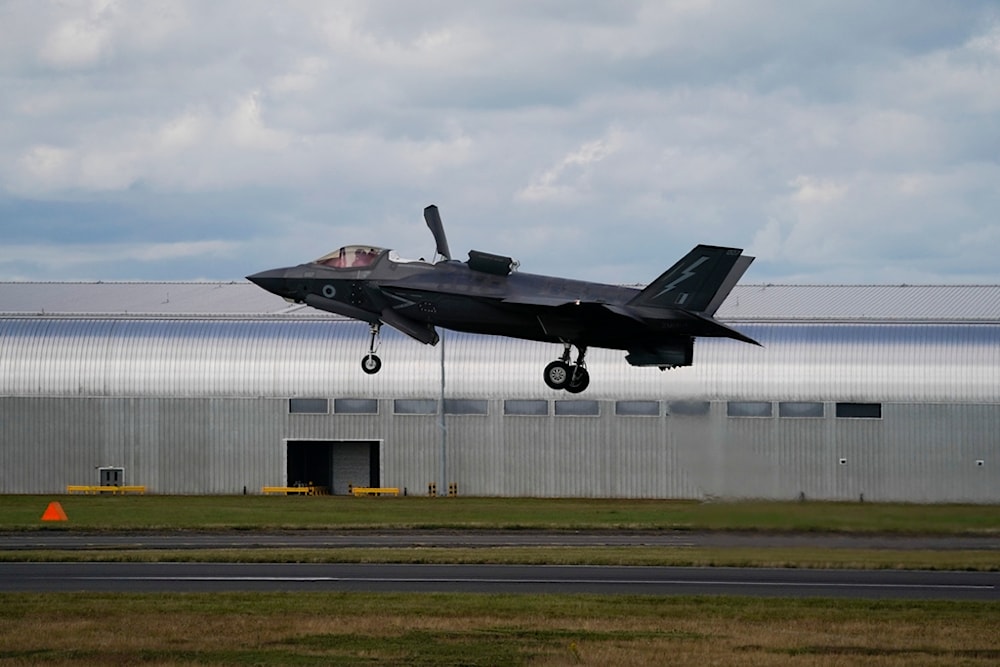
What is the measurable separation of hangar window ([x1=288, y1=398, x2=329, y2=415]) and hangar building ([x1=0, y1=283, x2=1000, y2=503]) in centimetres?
8

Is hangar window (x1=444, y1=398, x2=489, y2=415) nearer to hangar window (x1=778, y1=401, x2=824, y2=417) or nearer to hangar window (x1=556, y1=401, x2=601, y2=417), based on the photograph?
hangar window (x1=556, y1=401, x2=601, y2=417)

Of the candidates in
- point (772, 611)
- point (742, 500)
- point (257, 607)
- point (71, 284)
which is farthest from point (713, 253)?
point (71, 284)

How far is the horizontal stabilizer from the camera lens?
35125mm

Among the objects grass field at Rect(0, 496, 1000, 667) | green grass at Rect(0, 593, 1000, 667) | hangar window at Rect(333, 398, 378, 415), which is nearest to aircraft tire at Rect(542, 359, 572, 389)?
grass field at Rect(0, 496, 1000, 667)

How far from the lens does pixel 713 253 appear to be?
115ft

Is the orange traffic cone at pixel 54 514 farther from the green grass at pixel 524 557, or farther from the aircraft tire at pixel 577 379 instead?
the aircraft tire at pixel 577 379

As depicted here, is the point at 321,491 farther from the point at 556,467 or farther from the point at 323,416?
the point at 556,467

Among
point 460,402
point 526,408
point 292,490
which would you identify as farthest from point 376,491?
point 526,408

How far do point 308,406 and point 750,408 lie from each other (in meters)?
24.4

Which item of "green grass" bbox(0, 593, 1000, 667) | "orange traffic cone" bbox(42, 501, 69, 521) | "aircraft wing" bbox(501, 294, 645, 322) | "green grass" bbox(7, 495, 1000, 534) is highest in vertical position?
"aircraft wing" bbox(501, 294, 645, 322)

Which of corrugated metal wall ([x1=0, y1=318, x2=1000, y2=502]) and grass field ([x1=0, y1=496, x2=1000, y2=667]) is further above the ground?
corrugated metal wall ([x1=0, y1=318, x2=1000, y2=502])

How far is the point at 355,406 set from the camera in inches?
3248

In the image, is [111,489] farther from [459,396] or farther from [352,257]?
[352,257]

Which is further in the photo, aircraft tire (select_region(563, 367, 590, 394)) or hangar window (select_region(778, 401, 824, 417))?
hangar window (select_region(778, 401, 824, 417))
